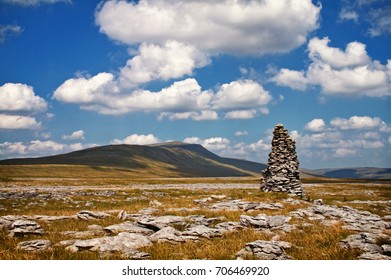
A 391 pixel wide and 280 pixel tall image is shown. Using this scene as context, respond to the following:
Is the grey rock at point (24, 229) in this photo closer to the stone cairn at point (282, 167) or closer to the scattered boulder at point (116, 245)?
the scattered boulder at point (116, 245)

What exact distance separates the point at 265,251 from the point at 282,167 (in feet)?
85.1

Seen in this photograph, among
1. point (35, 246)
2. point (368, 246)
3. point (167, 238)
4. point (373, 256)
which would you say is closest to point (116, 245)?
point (167, 238)

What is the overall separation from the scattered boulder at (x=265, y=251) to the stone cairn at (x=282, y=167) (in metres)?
24.9

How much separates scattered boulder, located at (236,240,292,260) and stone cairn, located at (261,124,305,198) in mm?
24876

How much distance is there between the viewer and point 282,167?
35.8 m

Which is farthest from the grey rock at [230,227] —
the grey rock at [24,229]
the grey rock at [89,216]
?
the grey rock at [89,216]

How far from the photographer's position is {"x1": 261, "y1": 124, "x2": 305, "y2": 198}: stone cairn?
35.5m

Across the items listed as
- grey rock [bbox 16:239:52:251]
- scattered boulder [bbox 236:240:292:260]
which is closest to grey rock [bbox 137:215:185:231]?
grey rock [bbox 16:239:52:251]

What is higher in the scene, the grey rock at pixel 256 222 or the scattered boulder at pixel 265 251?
the scattered boulder at pixel 265 251

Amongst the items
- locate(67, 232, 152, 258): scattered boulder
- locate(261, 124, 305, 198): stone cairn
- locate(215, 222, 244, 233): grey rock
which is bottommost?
locate(215, 222, 244, 233): grey rock

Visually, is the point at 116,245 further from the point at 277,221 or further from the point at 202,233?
the point at 277,221

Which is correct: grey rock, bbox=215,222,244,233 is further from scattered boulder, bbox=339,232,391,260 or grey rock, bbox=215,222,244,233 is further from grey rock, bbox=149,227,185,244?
scattered boulder, bbox=339,232,391,260

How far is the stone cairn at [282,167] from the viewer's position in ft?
116
